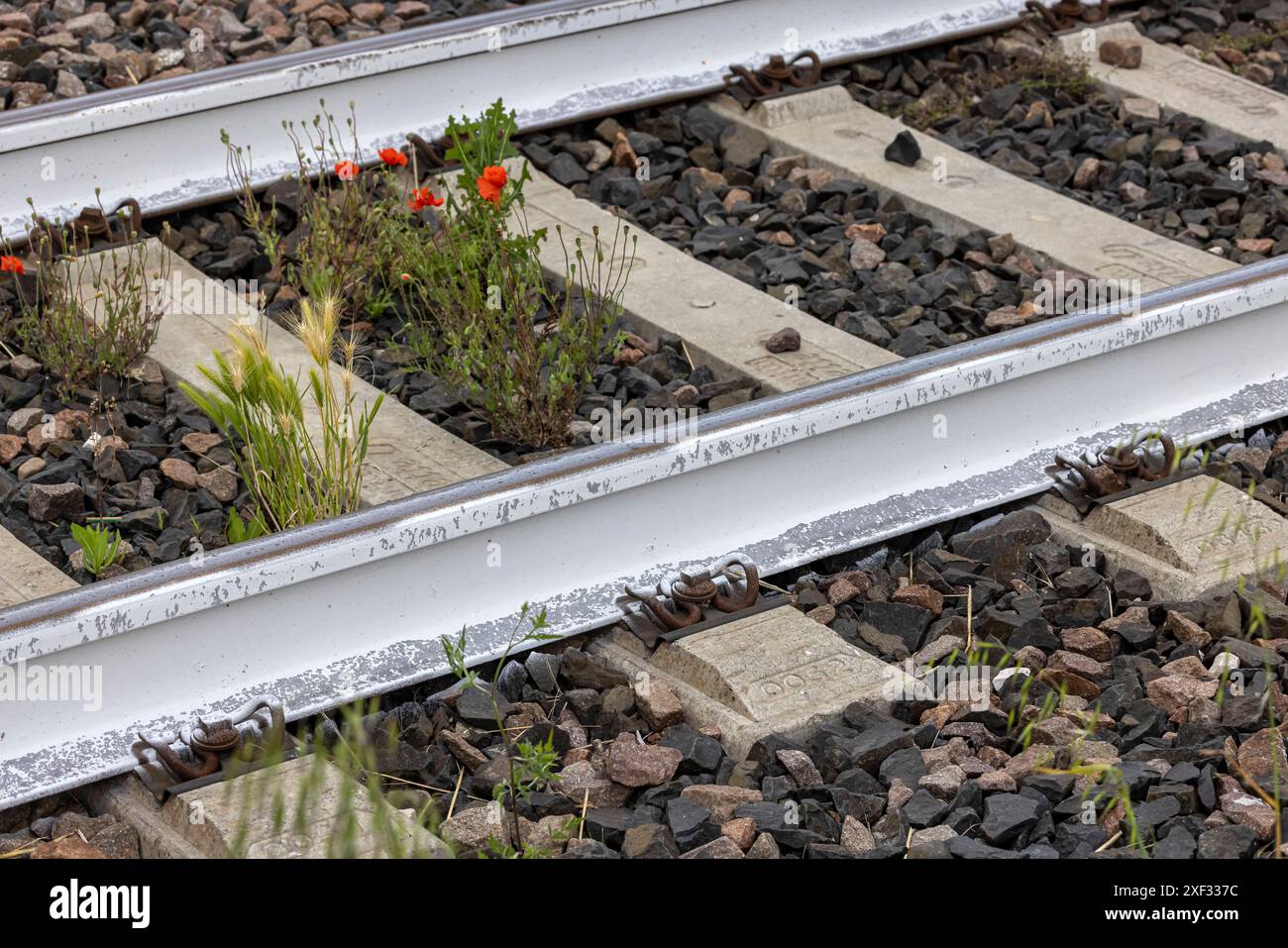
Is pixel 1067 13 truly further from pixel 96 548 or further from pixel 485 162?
pixel 96 548

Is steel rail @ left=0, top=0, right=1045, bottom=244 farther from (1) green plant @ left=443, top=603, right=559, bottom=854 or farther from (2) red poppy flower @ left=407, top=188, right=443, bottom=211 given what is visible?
(1) green plant @ left=443, top=603, right=559, bottom=854

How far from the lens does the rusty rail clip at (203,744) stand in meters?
3.64

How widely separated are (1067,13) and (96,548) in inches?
184

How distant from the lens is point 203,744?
3662 mm

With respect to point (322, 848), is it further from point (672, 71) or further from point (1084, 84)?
point (1084, 84)

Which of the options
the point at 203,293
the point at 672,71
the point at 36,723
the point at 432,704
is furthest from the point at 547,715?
the point at 672,71

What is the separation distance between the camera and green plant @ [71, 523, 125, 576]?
4262mm

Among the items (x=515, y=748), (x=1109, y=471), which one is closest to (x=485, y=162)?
(x=1109, y=471)

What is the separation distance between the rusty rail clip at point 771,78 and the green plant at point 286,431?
2794 millimetres

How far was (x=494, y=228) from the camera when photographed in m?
5.22

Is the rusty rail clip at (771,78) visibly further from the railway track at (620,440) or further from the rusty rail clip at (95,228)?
the rusty rail clip at (95,228)

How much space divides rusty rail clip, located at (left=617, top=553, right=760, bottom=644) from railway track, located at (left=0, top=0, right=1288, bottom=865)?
7 centimetres

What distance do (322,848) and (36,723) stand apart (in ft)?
2.22

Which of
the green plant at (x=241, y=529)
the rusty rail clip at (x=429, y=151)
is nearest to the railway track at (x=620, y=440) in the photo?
the rusty rail clip at (x=429, y=151)
